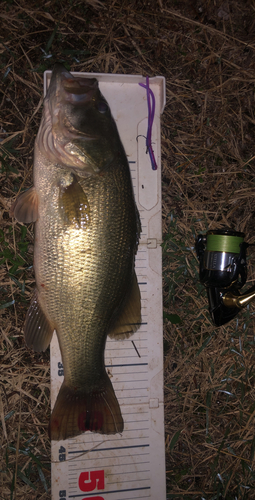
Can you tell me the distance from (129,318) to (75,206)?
833 mm

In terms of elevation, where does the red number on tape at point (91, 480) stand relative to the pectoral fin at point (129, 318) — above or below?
below

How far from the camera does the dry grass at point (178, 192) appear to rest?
95.0 inches

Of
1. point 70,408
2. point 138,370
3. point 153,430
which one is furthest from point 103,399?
point 153,430

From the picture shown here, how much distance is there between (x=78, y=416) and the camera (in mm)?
1993

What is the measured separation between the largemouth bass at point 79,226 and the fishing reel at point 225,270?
2.37 feet

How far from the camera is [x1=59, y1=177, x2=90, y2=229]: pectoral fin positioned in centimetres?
179

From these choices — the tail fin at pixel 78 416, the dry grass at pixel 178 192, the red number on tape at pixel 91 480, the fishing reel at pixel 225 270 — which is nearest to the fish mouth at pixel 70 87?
the dry grass at pixel 178 192

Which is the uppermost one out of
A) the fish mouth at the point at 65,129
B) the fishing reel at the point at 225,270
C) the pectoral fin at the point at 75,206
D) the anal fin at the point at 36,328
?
the fish mouth at the point at 65,129

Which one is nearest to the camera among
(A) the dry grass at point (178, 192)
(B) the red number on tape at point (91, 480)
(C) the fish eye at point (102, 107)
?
(C) the fish eye at point (102, 107)

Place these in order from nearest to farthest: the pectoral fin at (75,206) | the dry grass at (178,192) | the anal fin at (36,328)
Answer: the pectoral fin at (75,206) → the anal fin at (36,328) → the dry grass at (178,192)

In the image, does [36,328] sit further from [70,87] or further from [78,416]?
[70,87]

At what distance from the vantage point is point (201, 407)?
2.62 meters

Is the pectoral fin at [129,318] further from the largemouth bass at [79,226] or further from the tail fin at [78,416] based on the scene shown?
the tail fin at [78,416]

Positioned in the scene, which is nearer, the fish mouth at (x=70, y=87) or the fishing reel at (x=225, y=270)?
the fish mouth at (x=70, y=87)
